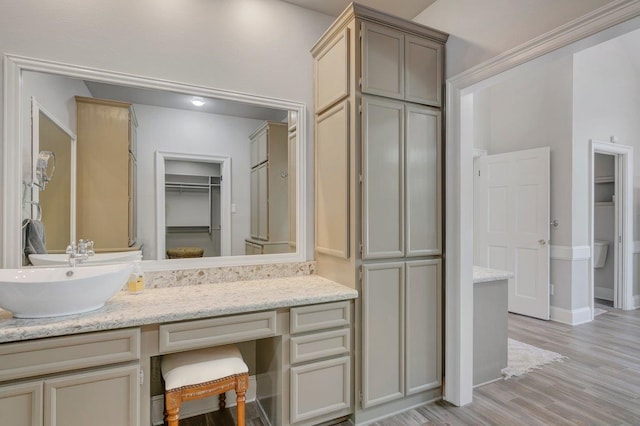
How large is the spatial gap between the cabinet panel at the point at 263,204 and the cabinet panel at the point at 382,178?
0.80 metres

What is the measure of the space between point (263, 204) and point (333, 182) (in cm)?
58

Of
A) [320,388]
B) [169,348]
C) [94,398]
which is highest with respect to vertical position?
[169,348]

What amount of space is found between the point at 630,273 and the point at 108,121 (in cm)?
630

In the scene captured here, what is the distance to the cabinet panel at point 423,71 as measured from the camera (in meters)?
2.27

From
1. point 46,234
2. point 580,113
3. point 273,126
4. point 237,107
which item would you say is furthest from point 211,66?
point 580,113

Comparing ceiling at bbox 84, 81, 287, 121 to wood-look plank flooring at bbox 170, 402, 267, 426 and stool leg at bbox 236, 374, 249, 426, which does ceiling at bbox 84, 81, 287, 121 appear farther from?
wood-look plank flooring at bbox 170, 402, 267, 426

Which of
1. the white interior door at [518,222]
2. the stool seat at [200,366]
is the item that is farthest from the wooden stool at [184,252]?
the white interior door at [518,222]

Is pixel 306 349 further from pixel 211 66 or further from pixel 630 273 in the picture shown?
pixel 630 273

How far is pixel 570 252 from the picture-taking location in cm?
398

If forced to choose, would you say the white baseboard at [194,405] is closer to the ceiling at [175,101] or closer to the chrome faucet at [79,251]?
the chrome faucet at [79,251]

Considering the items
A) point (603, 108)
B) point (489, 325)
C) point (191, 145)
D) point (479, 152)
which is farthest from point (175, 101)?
point (603, 108)

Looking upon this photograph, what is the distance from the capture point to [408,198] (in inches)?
88.8

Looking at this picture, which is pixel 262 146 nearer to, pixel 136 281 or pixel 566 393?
pixel 136 281

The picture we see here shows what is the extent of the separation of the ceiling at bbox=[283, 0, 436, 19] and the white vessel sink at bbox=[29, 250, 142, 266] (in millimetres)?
2140
